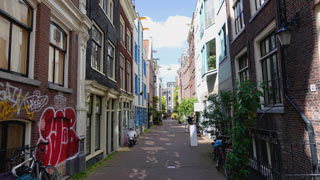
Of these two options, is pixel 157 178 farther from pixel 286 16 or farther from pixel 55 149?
pixel 286 16

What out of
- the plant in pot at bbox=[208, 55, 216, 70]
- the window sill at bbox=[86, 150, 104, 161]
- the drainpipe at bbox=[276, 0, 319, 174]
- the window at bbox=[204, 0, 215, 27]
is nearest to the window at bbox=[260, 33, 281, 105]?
the drainpipe at bbox=[276, 0, 319, 174]

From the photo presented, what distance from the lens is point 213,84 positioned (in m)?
17.8

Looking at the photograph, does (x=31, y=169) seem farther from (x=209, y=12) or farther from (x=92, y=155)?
(x=209, y=12)

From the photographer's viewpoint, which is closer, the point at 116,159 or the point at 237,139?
the point at 237,139

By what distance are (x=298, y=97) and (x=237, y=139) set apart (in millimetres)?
1826

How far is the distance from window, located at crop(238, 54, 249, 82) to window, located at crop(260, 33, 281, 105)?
1.90 m

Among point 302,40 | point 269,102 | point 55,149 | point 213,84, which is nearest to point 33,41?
point 55,149

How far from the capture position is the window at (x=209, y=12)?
17.0 metres

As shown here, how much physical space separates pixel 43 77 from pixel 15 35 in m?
1.27

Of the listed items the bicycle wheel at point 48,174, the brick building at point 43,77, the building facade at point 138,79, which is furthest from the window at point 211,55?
the bicycle wheel at point 48,174

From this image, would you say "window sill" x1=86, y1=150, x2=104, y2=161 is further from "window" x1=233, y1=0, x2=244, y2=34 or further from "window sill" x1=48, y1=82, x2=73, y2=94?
→ "window" x1=233, y1=0, x2=244, y2=34

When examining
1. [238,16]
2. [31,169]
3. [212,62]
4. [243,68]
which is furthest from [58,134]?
[212,62]

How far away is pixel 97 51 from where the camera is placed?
10586 mm

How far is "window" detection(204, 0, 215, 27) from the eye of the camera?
17.0m
